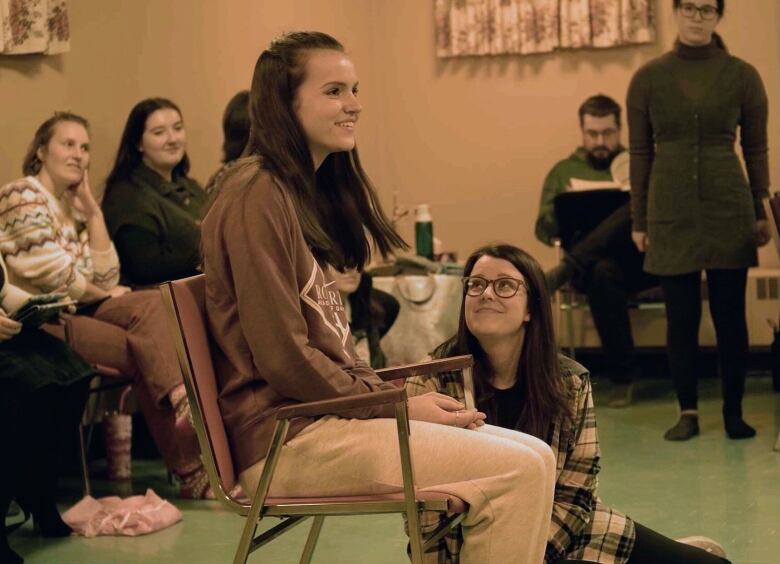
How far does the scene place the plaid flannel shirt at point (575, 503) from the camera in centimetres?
261

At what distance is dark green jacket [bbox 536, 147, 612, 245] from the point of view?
6805mm

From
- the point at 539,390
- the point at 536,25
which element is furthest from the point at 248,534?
the point at 536,25

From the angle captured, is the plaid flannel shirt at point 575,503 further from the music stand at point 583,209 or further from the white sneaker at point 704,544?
the music stand at point 583,209

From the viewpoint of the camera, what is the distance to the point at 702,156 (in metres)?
4.95

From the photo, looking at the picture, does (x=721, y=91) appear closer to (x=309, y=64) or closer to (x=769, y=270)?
(x=769, y=270)

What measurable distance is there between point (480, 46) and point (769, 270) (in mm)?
2084

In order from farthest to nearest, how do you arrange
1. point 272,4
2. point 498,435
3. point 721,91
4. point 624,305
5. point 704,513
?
point 272,4 < point 624,305 < point 721,91 < point 704,513 < point 498,435

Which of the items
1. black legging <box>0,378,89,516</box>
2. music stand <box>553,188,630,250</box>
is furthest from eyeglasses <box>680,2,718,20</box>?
black legging <box>0,378,89,516</box>

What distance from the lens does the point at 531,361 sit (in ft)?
8.87

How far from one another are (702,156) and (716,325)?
0.65m

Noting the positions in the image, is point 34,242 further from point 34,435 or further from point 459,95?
point 459,95

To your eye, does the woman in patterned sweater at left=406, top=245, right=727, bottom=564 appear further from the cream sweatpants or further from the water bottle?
the water bottle

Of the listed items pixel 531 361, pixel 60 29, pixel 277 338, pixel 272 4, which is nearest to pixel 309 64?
pixel 277 338

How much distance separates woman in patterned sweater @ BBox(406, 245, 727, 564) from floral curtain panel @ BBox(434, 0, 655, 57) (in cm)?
477
